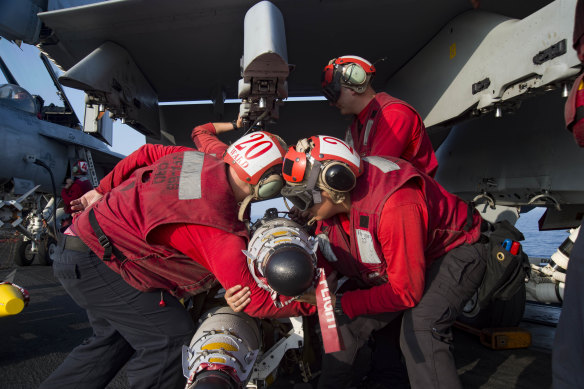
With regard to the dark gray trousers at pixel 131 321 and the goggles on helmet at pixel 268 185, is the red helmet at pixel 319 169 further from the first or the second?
the dark gray trousers at pixel 131 321

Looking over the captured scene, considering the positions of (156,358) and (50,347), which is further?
(50,347)

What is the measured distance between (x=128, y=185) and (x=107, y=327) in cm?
94

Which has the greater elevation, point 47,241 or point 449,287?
point 449,287

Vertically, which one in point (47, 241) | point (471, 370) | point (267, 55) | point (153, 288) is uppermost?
point (267, 55)

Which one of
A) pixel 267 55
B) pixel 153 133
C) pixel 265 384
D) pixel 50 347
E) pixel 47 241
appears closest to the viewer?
pixel 265 384

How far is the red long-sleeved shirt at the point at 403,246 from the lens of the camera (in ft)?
4.91

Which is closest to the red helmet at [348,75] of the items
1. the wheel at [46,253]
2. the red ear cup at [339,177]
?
the red ear cup at [339,177]

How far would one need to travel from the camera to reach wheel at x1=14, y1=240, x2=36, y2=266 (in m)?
7.87

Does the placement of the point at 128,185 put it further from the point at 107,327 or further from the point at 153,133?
the point at 153,133

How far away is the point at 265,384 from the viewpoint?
1.80 meters

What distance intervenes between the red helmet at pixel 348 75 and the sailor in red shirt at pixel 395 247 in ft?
2.95

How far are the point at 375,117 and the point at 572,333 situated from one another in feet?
5.63

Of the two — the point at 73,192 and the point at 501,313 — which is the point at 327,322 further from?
the point at 73,192

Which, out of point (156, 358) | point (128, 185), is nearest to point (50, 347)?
point (156, 358)
